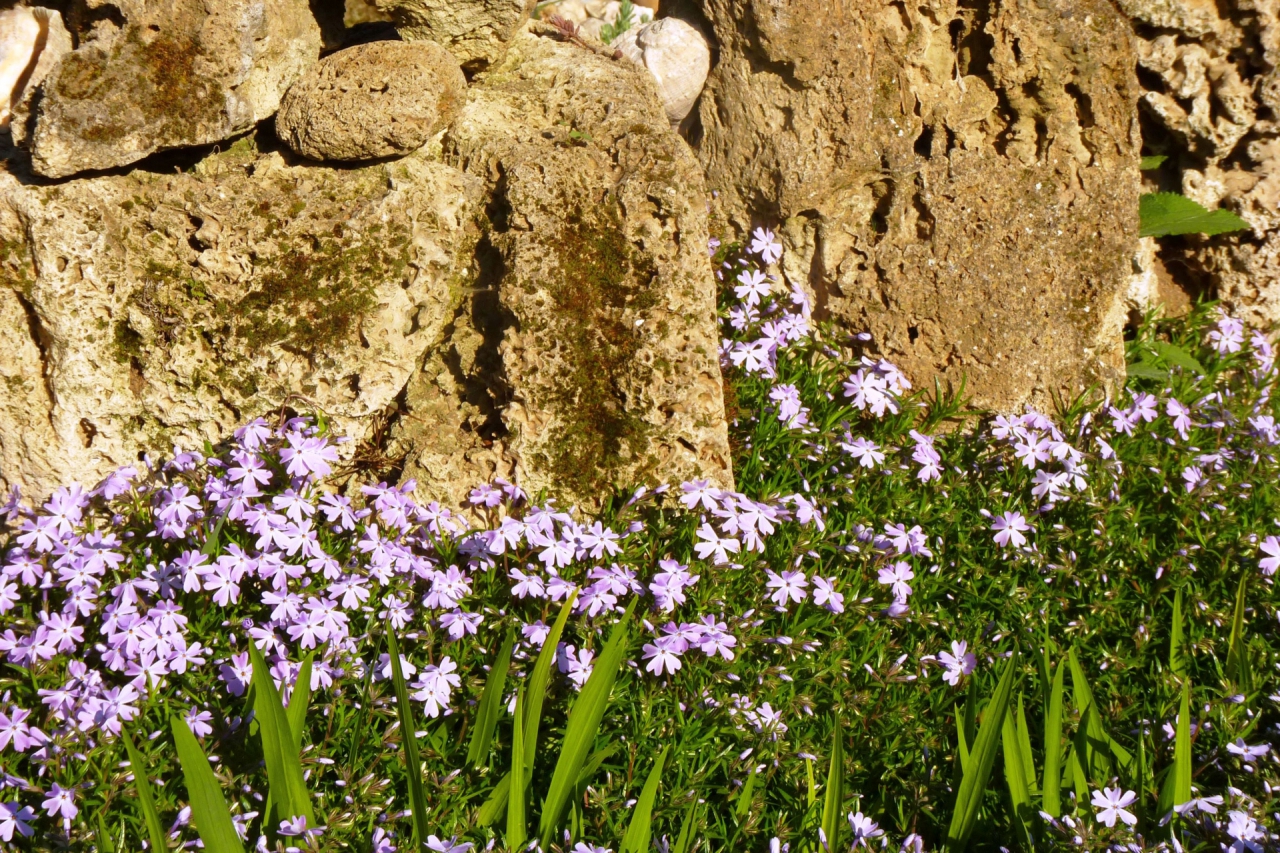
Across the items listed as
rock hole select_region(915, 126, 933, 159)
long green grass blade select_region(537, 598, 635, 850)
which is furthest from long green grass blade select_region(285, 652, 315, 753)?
rock hole select_region(915, 126, 933, 159)

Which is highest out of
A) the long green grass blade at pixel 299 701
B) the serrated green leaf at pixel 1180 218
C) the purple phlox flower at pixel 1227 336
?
the serrated green leaf at pixel 1180 218

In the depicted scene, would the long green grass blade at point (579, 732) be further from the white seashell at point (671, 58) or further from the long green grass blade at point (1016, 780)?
the white seashell at point (671, 58)

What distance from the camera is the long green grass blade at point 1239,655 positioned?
3512 mm

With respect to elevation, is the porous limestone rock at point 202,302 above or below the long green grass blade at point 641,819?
above

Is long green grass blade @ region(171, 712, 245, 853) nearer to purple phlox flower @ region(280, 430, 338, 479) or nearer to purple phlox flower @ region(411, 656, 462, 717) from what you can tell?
purple phlox flower @ region(411, 656, 462, 717)

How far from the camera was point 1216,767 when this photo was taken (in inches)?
134

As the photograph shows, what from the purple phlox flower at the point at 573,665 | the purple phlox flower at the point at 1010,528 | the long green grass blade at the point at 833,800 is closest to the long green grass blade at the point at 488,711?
the purple phlox flower at the point at 573,665

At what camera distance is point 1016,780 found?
284 cm

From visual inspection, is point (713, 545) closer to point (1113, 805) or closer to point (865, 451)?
point (865, 451)

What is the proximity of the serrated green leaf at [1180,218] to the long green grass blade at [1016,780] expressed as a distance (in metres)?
3.50

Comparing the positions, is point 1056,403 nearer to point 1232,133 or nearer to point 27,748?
point 1232,133

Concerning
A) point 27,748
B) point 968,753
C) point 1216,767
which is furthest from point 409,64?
point 1216,767

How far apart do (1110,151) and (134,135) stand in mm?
4175

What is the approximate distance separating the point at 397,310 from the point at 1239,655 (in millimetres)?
3166
